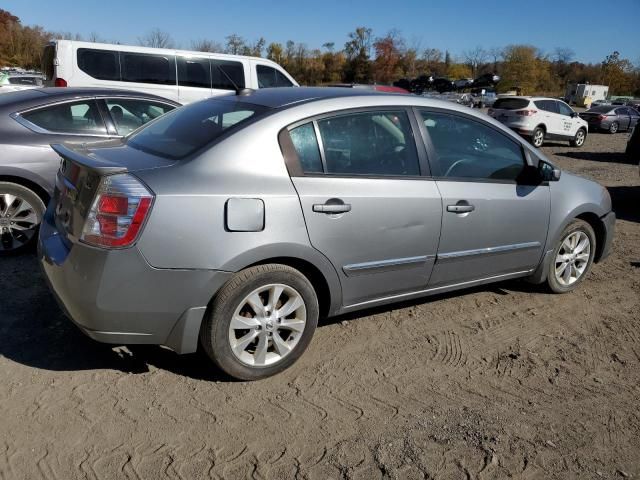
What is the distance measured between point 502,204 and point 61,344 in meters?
3.11

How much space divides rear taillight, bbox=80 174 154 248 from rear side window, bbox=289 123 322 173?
0.91 metres

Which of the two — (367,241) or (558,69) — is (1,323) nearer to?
(367,241)

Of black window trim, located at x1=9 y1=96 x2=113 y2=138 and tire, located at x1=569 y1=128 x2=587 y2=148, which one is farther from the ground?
black window trim, located at x1=9 y1=96 x2=113 y2=138

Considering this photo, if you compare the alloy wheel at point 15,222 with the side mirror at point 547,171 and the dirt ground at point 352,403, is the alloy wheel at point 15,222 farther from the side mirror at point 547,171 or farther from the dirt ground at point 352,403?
the side mirror at point 547,171

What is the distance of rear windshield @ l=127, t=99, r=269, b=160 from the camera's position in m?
3.21

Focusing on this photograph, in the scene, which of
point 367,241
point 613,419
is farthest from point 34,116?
point 613,419

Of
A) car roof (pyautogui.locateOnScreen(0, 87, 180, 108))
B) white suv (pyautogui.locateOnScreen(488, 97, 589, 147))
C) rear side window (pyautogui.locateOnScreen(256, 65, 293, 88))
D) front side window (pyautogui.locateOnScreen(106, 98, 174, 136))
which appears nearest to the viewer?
car roof (pyautogui.locateOnScreen(0, 87, 180, 108))

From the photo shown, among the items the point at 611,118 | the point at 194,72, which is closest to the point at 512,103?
the point at 611,118

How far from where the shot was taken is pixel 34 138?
502 centimetres

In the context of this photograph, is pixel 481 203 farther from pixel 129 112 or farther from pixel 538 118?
pixel 538 118

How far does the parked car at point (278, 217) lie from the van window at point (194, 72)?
8641 mm

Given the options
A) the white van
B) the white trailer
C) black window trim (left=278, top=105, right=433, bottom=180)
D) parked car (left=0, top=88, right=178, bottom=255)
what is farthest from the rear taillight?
the white trailer

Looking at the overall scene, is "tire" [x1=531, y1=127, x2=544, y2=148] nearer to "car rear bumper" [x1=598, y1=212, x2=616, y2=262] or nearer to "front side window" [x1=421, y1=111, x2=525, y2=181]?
"car rear bumper" [x1=598, y1=212, x2=616, y2=262]

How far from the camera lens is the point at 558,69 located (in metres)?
85.6
